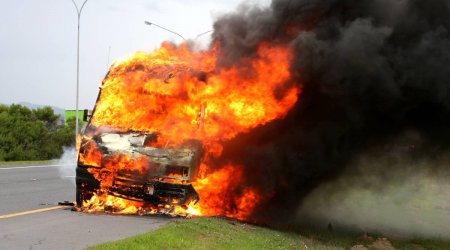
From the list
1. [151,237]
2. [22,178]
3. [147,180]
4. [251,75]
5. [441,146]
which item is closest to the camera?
[151,237]

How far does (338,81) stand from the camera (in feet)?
29.2

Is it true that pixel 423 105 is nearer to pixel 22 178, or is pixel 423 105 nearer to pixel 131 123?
pixel 131 123

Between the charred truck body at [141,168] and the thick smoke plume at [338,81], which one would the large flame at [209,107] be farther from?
the thick smoke plume at [338,81]

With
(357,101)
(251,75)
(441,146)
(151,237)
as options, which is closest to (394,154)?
(441,146)

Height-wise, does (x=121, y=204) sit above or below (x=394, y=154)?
below

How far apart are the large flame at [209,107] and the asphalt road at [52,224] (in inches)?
25.6

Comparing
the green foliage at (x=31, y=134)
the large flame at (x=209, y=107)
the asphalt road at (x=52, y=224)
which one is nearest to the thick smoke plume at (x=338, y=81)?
the large flame at (x=209, y=107)

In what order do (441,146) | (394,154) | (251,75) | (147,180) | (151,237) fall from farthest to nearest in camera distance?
1. (394,154)
2. (441,146)
3. (251,75)
4. (147,180)
5. (151,237)

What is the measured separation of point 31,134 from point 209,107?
19778 mm

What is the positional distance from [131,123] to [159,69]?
113 cm

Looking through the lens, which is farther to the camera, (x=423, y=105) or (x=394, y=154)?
(x=394, y=154)

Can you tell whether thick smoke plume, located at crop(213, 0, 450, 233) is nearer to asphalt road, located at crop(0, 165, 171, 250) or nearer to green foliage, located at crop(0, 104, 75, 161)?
asphalt road, located at crop(0, 165, 171, 250)

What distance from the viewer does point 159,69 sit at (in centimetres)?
991

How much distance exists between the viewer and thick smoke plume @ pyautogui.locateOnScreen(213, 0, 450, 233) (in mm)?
8883
